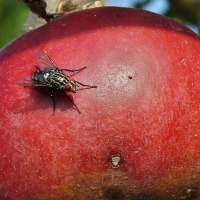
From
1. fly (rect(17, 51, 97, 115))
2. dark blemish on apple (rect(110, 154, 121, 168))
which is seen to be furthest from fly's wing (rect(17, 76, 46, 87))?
dark blemish on apple (rect(110, 154, 121, 168))

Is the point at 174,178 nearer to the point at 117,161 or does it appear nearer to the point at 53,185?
the point at 117,161

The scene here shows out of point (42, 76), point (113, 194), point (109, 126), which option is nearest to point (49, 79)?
point (42, 76)

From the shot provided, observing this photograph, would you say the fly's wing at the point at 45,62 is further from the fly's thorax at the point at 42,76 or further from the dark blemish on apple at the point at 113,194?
the dark blemish on apple at the point at 113,194

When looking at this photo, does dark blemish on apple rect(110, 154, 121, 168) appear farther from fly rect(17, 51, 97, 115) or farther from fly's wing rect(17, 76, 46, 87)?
fly's wing rect(17, 76, 46, 87)

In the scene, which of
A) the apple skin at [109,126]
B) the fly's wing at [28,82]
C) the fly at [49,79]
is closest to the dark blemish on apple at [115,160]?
the apple skin at [109,126]

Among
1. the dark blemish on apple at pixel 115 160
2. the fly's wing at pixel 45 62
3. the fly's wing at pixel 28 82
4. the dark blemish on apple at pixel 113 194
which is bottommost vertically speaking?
the dark blemish on apple at pixel 113 194

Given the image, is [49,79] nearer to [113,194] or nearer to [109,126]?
[109,126]
